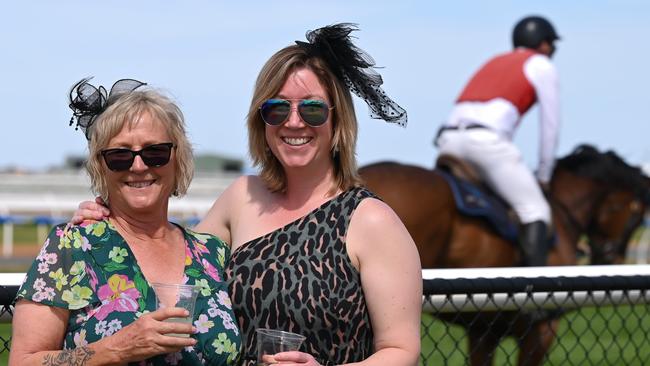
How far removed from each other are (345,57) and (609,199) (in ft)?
18.4

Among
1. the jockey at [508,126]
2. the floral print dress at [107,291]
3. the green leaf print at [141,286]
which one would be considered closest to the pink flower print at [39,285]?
the floral print dress at [107,291]

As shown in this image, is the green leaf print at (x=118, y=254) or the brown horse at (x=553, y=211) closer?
the green leaf print at (x=118, y=254)

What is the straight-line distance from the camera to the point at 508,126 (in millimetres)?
7312

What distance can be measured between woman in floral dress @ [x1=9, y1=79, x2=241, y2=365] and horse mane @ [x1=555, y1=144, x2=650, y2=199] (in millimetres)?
5457

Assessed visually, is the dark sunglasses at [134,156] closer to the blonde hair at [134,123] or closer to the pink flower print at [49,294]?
the blonde hair at [134,123]

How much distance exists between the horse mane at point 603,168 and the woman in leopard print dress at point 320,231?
517 cm

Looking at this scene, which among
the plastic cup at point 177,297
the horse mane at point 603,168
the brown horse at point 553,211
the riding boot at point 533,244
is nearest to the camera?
the plastic cup at point 177,297

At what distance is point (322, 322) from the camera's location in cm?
279

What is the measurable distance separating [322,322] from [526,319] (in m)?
4.13

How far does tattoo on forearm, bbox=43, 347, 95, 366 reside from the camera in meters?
2.47

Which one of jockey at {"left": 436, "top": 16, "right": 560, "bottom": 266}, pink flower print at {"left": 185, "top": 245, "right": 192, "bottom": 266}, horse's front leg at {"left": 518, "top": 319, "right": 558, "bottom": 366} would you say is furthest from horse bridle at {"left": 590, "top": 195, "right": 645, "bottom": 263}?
pink flower print at {"left": 185, "top": 245, "right": 192, "bottom": 266}

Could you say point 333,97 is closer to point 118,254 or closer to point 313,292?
point 313,292

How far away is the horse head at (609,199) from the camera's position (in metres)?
8.05

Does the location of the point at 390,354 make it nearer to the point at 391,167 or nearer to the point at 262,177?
the point at 262,177
